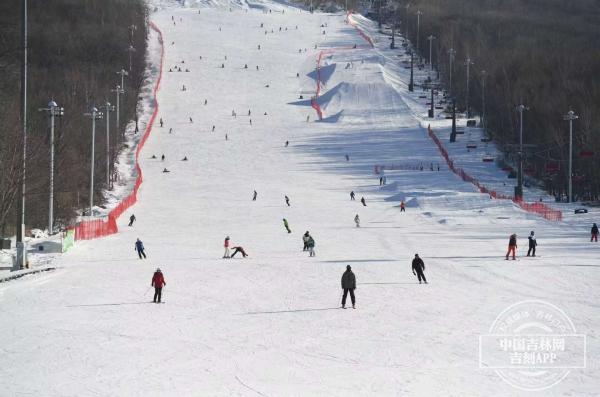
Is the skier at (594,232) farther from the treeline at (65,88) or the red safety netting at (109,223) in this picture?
the treeline at (65,88)

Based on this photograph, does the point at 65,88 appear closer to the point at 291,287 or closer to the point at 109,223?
the point at 109,223

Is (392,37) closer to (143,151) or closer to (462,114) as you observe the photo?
(462,114)

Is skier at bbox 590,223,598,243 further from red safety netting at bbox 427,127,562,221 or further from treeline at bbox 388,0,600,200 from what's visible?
treeline at bbox 388,0,600,200

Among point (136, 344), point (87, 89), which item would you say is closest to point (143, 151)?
point (87, 89)

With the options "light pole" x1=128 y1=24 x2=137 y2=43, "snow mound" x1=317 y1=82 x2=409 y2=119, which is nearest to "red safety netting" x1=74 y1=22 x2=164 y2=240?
"snow mound" x1=317 y1=82 x2=409 y2=119

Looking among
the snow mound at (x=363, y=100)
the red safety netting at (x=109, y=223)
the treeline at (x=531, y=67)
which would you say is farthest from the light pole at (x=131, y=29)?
the red safety netting at (x=109, y=223)
